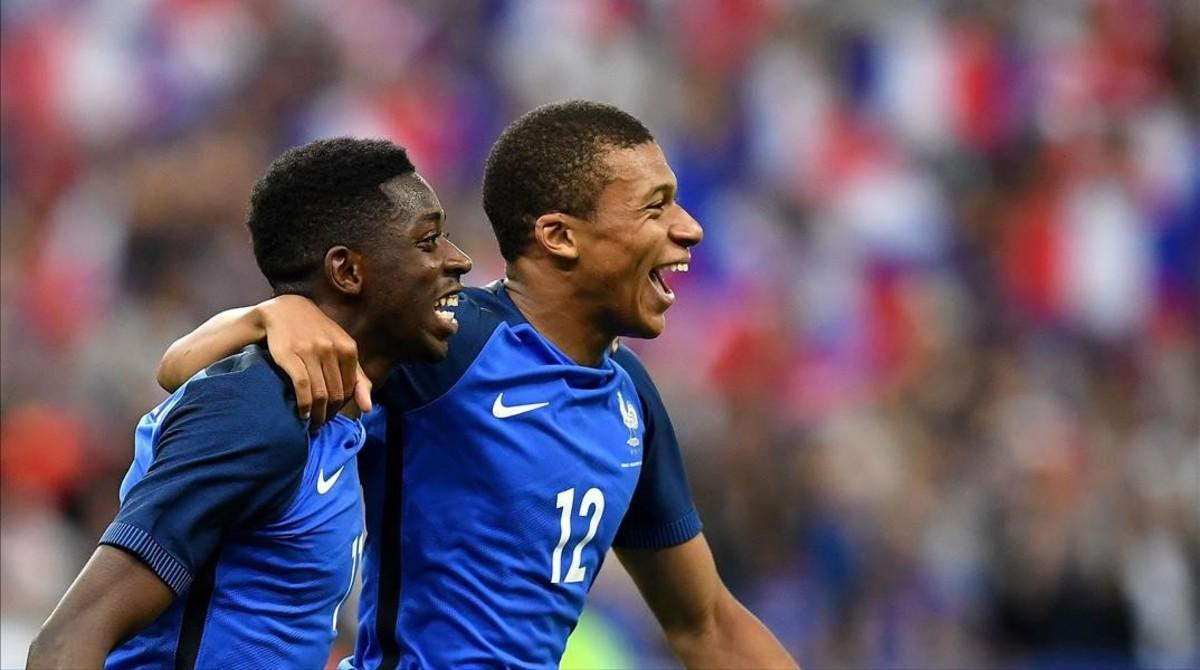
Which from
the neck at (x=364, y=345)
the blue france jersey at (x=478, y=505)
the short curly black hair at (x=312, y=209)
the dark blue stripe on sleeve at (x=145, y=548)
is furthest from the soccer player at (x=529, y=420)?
the dark blue stripe on sleeve at (x=145, y=548)

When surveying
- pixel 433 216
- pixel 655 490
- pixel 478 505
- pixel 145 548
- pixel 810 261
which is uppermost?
pixel 433 216

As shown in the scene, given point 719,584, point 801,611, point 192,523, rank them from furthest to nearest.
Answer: point 801,611
point 719,584
point 192,523

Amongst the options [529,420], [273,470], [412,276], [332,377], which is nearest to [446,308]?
[412,276]

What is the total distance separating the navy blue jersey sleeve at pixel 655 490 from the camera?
170 inches

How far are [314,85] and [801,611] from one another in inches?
165

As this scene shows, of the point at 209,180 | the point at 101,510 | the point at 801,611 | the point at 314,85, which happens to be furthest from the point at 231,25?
the point at 801,611

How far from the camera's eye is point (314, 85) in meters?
10.8

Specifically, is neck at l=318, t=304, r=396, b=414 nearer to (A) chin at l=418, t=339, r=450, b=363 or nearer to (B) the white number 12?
(A) chin at l=418, t=339, r=450, b=363

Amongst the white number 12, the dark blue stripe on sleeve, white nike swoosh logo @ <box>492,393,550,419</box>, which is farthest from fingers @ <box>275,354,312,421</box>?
the white number 12

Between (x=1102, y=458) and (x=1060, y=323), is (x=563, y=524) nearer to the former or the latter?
(x=1102, y=458)

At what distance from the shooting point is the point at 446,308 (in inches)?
150

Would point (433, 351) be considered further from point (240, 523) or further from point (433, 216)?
point (240, 523)

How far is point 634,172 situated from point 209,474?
4.03 feet

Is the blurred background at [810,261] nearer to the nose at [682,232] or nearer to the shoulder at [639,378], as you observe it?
the shoulder at [639,378]
